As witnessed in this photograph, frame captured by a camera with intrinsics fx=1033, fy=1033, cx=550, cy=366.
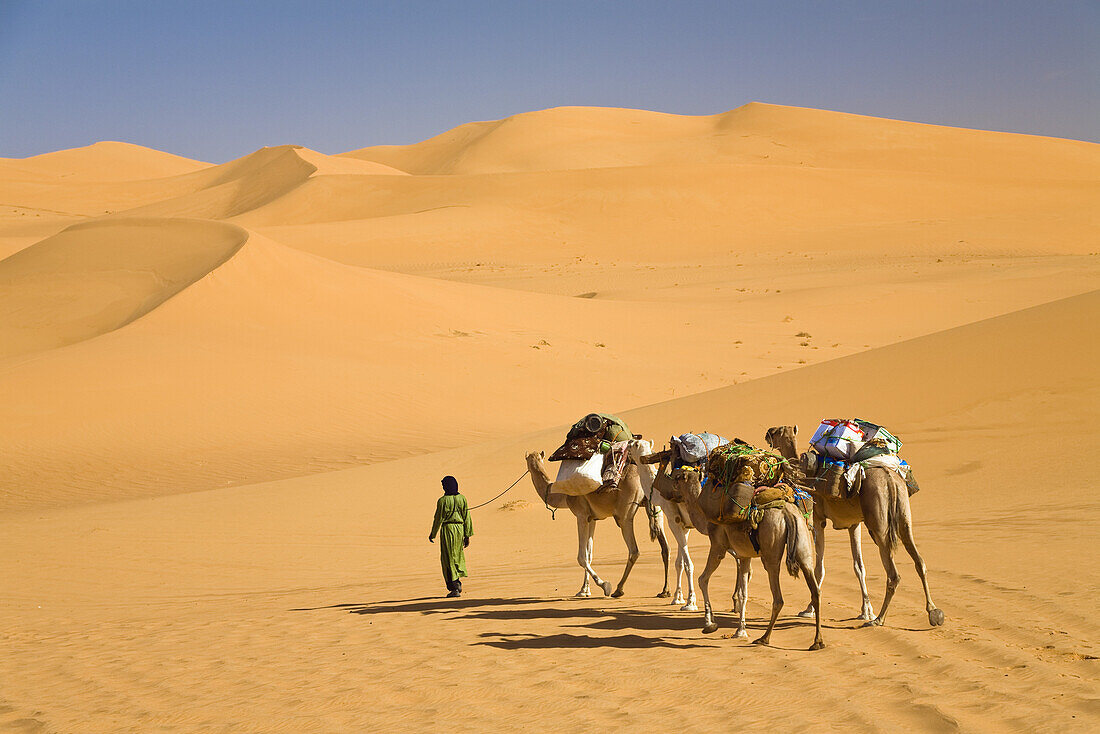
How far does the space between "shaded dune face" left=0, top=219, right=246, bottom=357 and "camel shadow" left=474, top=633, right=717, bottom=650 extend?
23.5m

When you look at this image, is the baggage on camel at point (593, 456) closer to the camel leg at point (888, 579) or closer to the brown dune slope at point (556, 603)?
the brown dune slope at point (556, 603)

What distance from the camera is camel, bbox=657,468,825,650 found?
724 cm

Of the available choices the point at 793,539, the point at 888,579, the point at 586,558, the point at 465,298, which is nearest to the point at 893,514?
the point at 888,579

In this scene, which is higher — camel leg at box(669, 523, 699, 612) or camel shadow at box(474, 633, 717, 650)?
camel leg at box(669, 523, 699, 612)

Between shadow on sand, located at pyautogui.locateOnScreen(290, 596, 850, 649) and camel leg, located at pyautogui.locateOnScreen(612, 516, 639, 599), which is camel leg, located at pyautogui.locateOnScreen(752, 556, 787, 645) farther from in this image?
camel leg, located at pyautogui.locateOnScreen(612, 516, 639, 599)

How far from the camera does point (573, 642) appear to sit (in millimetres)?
7984

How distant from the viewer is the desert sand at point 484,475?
6.80 m

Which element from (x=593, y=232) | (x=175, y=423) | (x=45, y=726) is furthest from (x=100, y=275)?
(x=593, y=232)

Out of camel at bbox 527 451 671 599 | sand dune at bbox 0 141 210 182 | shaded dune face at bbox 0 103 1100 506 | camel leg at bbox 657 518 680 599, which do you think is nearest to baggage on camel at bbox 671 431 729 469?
camel at bbox 527 451 671 599

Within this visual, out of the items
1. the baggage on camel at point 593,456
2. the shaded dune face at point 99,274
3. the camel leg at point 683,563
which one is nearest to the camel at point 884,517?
the camel leg at point 683,563

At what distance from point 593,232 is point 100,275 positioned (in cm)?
3402

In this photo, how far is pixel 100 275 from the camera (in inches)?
1313

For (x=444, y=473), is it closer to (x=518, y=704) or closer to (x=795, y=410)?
(x=795, y=410)

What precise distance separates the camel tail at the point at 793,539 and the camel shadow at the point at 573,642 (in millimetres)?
1010
